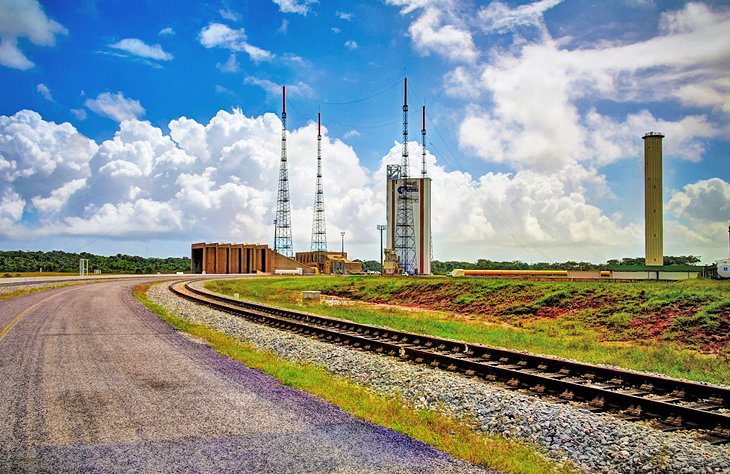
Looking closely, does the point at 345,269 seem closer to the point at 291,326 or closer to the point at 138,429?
the point at 291,326

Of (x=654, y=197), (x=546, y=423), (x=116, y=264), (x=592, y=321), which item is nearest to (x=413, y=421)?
(x=546, y=423)

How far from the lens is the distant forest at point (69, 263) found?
369ft

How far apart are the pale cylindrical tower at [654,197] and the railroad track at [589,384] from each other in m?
53.3

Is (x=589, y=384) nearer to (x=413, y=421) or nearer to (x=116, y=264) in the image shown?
(x=413, y=421)

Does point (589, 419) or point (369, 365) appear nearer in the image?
point (589, 419)

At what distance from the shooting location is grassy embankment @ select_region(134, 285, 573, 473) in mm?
8086

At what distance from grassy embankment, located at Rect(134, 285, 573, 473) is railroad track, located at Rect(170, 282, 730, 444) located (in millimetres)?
2709

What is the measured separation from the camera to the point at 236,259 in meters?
108

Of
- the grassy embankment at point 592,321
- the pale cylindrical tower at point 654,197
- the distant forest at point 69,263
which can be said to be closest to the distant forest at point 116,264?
the distant forest at point 69,263

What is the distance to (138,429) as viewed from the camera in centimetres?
912

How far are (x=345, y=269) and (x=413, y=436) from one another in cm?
10219

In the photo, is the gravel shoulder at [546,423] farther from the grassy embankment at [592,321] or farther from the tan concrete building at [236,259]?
the tan concrete building at [236,259]

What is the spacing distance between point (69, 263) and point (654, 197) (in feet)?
382

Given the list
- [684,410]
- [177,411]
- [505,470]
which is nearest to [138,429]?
[177,411]
